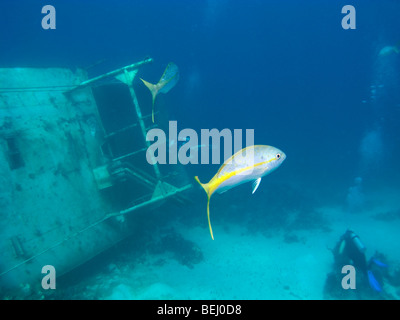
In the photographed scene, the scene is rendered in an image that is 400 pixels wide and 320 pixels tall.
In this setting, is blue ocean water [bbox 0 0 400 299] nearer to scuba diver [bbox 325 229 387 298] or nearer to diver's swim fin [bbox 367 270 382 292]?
scuba diver [bbox 325 229 387 298]

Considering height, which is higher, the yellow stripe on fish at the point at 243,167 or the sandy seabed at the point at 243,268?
Result: the yellow stripe on fish at the point at 243,167

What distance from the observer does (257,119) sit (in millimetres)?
39594

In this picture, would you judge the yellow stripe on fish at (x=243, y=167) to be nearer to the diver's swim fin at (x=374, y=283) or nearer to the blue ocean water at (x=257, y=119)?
the blue ocean water at (x=257, y=119)

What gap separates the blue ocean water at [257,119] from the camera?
7.21 metres

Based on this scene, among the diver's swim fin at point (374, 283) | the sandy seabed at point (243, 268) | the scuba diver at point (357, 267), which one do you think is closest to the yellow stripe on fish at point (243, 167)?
the sandy seabed at point (243, 268)

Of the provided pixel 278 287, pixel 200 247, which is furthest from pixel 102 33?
pixel 278 287

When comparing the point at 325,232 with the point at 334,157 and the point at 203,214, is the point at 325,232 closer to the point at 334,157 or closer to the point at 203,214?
the point at 203,214

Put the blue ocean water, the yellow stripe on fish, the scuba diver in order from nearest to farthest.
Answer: the yellow stripe on fish → the scuba diver → the blue ocean water

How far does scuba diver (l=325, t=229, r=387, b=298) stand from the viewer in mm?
6640

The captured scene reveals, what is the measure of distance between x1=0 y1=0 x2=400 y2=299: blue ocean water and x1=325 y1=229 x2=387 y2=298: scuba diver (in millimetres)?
170

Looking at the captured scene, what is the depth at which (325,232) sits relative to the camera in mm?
10766

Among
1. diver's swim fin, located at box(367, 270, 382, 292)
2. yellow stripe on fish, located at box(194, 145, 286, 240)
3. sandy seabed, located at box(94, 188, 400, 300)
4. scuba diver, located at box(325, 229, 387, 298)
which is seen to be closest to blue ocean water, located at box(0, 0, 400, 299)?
sandy seabed, located at box(94, 188, 400, 300)

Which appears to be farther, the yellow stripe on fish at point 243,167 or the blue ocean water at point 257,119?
the blue ocean water at point 257,119

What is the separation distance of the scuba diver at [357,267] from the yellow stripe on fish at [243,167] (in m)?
6.56
